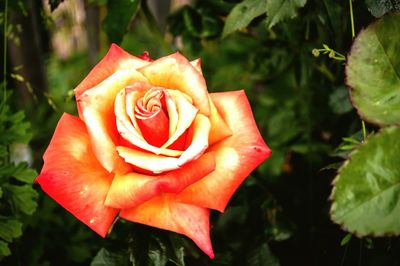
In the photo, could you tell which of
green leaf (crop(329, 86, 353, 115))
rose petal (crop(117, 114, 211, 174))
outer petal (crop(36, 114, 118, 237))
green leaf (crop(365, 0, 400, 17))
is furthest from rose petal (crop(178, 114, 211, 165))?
green leaf (crop(329, 86, 353, 115))

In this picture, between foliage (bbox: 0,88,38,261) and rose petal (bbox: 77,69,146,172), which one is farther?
foliage (bbox: 0,88,38,261)

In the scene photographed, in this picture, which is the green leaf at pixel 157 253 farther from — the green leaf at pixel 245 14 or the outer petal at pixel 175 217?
the green leaf at pixel 245 14

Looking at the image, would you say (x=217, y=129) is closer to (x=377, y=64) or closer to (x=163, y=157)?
(x=163, y=157)

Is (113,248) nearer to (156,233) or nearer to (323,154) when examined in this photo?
(156,233)

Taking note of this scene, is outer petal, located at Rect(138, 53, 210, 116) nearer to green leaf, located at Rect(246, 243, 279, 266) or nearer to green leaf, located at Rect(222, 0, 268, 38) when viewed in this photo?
green leaf, located at Rect(222, 0, 268, 38)

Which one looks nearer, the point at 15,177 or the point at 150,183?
the point at 150,183

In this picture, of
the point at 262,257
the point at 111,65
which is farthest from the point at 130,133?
the point at 262,257
